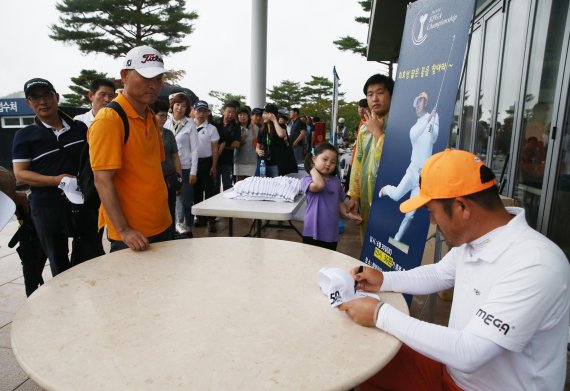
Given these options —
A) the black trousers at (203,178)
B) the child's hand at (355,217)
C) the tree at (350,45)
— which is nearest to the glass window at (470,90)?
the child's hand at (355,217)

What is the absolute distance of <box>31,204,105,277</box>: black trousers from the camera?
2219 mm

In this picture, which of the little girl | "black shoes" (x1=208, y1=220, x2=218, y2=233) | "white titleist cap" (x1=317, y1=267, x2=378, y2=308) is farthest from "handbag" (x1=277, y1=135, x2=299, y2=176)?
"white titleist cap" (x1=317, y1=267, x2=378, y2=308)

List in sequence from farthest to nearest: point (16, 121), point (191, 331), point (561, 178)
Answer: point (16, 121)
point (561, 178)
point (191, 331)

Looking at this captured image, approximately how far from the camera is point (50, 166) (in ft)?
7.34

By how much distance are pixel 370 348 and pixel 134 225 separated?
1333 millimetres

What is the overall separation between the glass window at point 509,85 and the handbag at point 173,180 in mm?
3178

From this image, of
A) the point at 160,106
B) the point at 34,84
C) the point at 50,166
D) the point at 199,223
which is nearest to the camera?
the point at 34,84

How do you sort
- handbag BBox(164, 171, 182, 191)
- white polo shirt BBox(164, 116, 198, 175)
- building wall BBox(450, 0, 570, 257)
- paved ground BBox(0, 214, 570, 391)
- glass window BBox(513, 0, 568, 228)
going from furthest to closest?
white polo shirt BBox(164, 116, 198, 175) < handbag BBox(164, 171, 182, 191) < glass window BBox(513, 0, 568, 228) < building wall BBox(450, 0, 570, 257) < paved ground BBox(0, 214, 570, 391)

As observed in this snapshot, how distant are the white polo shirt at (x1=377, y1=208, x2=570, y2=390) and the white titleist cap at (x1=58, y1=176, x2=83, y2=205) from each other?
1894 mm

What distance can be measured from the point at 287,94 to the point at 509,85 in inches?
1617

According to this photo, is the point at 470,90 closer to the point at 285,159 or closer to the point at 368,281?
the point at 285,159

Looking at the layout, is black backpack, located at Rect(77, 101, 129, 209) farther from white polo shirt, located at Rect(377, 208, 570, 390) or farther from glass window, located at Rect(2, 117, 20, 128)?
glass window, located at Rect(2, 117, 20, 128)

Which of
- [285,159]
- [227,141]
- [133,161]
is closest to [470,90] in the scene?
[285,159]

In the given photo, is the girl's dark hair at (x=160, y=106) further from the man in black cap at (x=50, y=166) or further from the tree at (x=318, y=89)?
the tree at (x=318, y=89)
